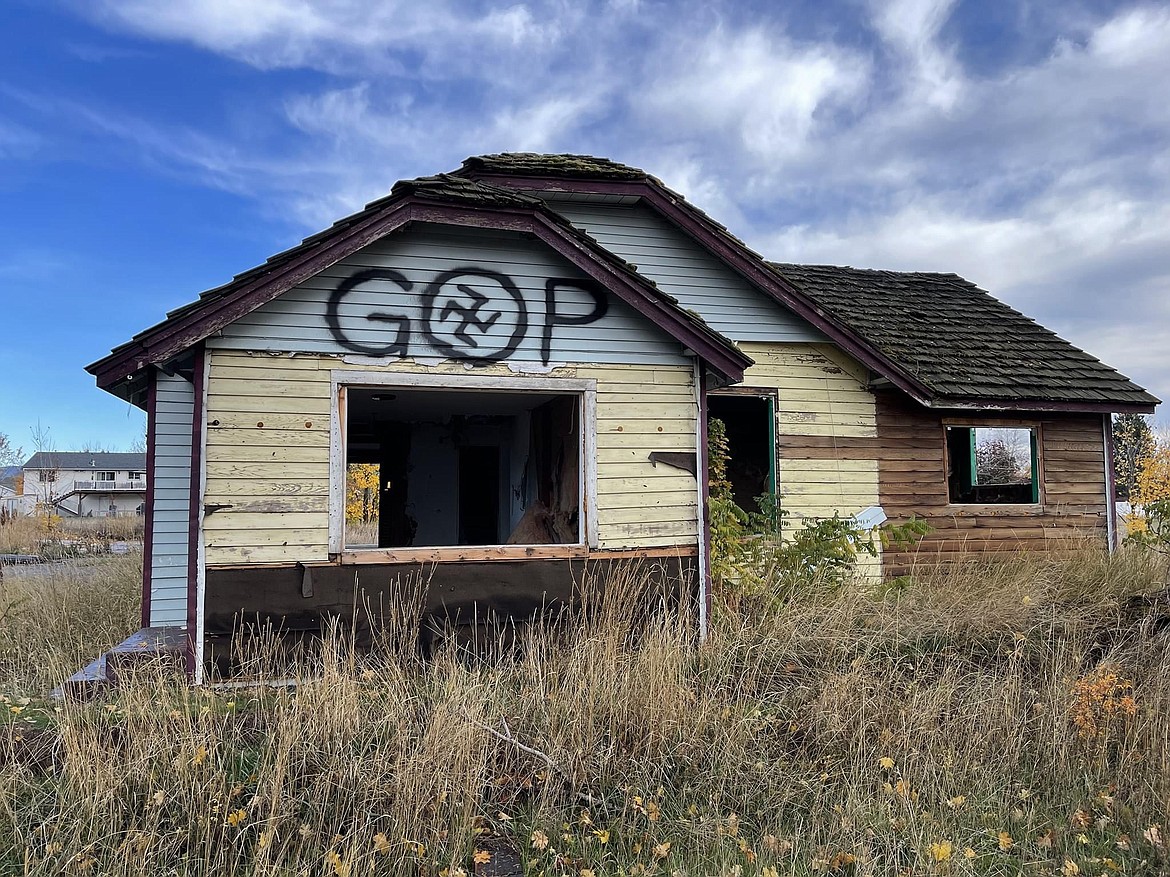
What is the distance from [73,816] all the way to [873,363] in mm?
9526

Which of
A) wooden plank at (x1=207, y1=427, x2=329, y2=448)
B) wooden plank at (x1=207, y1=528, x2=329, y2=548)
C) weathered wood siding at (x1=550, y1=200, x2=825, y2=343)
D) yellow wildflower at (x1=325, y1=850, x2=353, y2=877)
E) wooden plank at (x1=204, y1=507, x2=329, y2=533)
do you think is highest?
weathered wood siding at (x1=550, y1=200, x2=825, y2=343)

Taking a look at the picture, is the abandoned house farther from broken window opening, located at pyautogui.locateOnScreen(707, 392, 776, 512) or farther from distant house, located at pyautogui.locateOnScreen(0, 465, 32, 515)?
distant house, located at pyautogui.locateOnScreen(0, 465, 32, 515)

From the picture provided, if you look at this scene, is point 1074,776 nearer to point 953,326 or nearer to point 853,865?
point 853,865

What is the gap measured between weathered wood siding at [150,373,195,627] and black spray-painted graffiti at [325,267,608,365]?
301 centimetres

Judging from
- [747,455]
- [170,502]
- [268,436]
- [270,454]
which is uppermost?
[747,455]

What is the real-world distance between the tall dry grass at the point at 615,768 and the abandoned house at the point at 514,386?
89 cm

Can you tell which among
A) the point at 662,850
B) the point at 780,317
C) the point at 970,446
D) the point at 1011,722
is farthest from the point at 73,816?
the point at 970,446

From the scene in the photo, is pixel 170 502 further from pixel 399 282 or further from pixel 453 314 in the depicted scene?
pixel 453 314

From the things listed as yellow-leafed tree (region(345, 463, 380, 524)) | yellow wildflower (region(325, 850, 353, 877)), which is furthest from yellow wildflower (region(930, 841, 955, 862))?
yellow-leafed tree (region(345, 463, 380, 524))

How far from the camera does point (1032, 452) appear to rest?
11.8 metres

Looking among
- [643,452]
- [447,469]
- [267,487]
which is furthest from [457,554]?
[447,469]

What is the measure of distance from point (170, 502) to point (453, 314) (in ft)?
13.2

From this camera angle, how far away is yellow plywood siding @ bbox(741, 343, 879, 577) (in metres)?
10.5

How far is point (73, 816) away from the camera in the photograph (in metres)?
3.85
